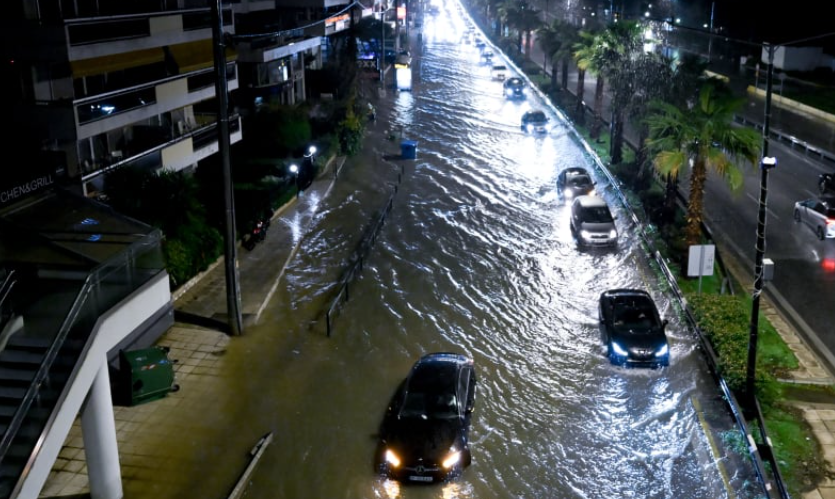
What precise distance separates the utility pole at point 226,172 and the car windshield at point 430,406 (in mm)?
7193

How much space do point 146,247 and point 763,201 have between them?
1345 cm

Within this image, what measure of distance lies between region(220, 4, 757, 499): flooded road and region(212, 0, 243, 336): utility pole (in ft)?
3.23

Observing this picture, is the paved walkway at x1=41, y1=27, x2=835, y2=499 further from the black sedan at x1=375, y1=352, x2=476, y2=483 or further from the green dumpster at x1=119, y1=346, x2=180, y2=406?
the black sedan at x1=375, y1=352, x2=476, y2=483

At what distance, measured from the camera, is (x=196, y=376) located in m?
21.7

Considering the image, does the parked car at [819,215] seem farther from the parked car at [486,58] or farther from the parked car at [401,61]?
the parked car at [486,58]

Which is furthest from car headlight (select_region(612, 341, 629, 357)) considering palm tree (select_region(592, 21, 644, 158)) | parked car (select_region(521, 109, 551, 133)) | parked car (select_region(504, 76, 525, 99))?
parked car (select_region(504, 76, 525, 99))

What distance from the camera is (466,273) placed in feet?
98.5

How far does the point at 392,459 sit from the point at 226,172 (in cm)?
985

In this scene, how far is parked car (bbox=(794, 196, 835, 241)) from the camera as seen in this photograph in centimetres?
3158

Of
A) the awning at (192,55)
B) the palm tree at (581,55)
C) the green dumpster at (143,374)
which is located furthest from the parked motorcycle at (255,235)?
the palm tree at (581,55)

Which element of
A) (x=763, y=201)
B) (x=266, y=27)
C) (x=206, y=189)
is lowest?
(x=206, y=189)

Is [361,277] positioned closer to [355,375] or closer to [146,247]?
[355,375]

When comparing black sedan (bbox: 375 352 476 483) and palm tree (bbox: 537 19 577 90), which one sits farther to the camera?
palm tree (bbox: 537 19 577 90)

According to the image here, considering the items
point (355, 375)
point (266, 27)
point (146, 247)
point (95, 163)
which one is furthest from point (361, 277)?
point (266, 27)
